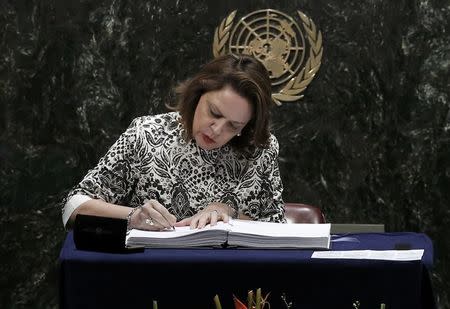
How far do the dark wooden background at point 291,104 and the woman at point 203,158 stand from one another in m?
1.53

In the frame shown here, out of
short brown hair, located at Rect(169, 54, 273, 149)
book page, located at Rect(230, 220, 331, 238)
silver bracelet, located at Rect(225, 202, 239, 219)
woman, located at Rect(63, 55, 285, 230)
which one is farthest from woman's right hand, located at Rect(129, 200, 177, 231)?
short brown hair, located at Rect(169, 54, 273, 149)

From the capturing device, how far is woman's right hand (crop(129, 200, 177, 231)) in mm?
2957

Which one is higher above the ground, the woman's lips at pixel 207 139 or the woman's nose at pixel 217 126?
the woman's nose at pixel 217 126

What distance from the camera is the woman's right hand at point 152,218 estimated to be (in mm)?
2957

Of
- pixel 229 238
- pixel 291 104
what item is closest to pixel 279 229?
pixel 229 238

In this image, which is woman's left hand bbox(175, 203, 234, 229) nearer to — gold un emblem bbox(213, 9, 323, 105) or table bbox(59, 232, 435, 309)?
table bbox(59, 232, 435, 309)

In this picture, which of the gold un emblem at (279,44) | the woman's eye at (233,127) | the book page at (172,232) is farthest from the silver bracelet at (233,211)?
the gold un emblem at (279,44)

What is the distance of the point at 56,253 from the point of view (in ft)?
17.5

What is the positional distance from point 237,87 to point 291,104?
1757 millimetres

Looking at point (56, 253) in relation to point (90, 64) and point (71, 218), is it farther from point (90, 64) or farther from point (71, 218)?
point (71, 218)

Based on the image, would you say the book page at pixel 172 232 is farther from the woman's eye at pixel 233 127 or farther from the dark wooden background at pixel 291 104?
the dark wooden background at pixel 291 104

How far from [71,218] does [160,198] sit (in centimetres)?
35

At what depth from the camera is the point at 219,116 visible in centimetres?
344

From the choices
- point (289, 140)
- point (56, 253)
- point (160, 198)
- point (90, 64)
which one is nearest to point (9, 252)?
point (56, 253)
